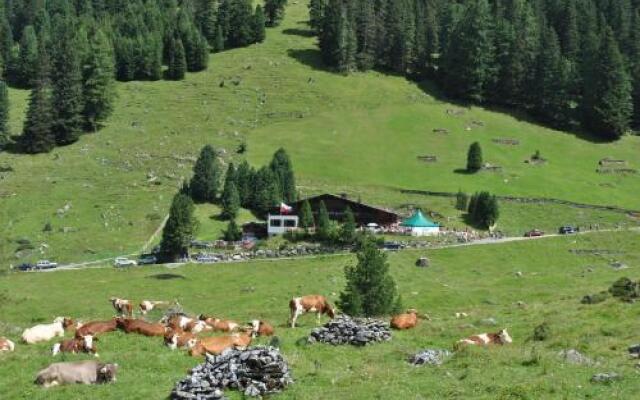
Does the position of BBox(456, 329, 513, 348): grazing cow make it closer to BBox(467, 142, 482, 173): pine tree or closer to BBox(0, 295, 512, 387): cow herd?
BBox(0, 295, 512, 387): cow herd

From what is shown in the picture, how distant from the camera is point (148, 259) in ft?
287

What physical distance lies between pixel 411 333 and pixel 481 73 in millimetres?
135013

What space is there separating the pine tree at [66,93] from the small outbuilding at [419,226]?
66.9 metres

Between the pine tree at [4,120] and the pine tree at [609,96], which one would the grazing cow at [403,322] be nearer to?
the pine tree at [4,120]

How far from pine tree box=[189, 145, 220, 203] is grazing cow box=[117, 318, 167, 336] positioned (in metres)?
78.6

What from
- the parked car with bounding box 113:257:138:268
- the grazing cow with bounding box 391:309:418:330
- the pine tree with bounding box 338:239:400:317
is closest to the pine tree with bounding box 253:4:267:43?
the parked car with bounding box 113:257:138:268

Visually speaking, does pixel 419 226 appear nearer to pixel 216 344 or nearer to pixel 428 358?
pixel 428 358

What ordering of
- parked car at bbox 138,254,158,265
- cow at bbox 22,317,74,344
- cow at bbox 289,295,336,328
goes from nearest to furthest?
cow at bbox 22,317,74,344 → cow at bbox 289,295,336,328 → parked car at bbox 138,254,158,265

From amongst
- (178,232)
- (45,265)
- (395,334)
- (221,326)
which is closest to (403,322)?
Answer: (395,334)

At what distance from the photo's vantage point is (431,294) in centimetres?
6738

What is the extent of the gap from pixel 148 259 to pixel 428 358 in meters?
66.1

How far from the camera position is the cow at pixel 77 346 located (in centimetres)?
2656

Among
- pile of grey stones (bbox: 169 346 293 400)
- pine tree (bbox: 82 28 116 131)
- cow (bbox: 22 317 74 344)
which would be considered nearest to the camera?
pile of grey stones (bbox: 169 346 293 400)

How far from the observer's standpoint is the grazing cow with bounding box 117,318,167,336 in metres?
29.8
